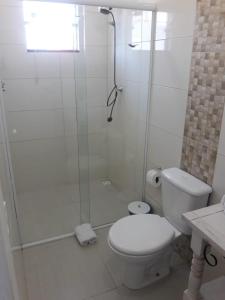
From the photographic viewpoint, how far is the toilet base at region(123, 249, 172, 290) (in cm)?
173

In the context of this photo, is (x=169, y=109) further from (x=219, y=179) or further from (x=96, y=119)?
(x=96, y=119)

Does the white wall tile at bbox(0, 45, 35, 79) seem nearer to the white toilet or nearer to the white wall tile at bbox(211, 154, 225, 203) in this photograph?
the white toilet

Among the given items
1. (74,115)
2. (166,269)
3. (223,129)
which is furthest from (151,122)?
(166,269)

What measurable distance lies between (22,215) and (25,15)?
1.94 metres

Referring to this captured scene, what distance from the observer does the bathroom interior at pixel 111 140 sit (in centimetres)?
161

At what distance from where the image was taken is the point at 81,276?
1.90 meters

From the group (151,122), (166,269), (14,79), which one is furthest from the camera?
(14,79)

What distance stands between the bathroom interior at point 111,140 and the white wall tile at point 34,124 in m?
0.01

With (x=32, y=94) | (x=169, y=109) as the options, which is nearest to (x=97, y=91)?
(x=32, y=94)

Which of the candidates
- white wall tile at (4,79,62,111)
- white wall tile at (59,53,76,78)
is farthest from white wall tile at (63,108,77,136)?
white wall tile at (59,53,76,78)

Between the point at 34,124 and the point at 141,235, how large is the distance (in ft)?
5.66

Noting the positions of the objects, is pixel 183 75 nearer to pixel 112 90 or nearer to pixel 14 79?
pixel 112 90

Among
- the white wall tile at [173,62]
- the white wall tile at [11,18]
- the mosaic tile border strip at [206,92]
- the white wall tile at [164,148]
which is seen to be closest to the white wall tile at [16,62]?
the white wall tile at [11,18]

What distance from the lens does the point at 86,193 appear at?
267 cm
